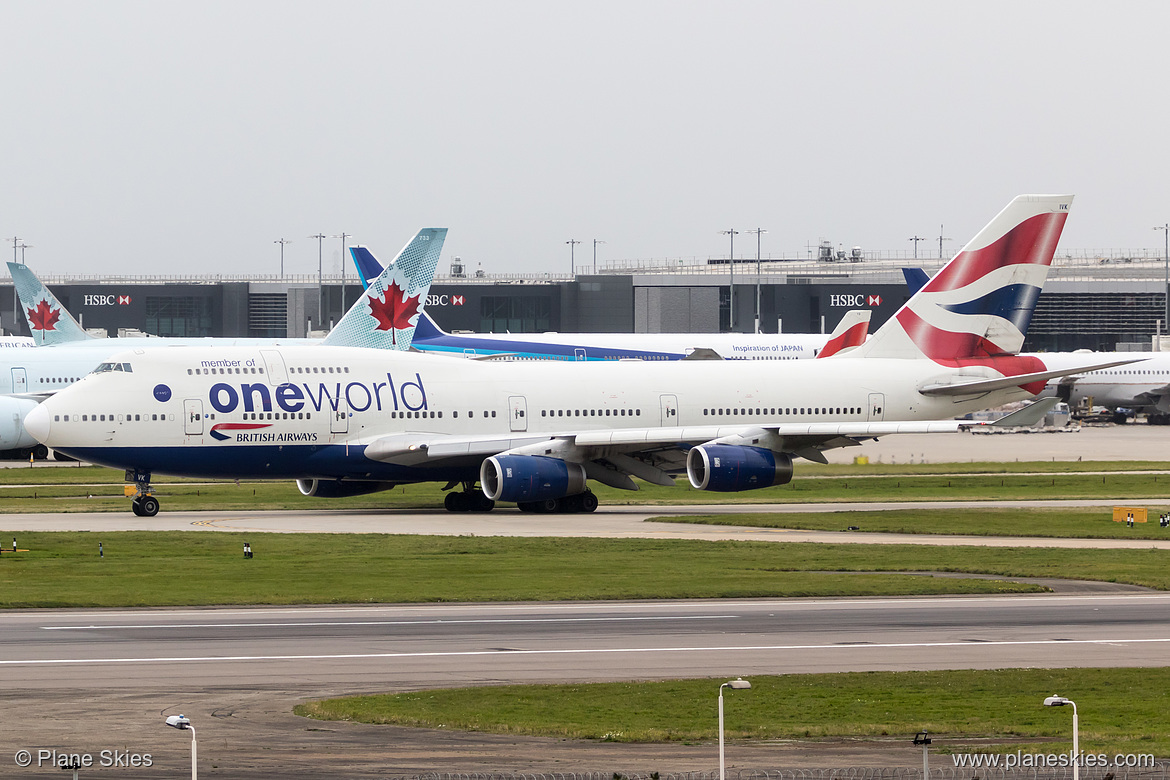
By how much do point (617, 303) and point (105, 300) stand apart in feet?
199

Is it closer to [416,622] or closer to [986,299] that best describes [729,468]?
[986,299]

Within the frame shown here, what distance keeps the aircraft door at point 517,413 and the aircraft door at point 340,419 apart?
18.7ft

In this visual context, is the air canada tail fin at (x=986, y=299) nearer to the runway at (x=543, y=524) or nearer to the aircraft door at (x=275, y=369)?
the runway at (x=543, y=524)

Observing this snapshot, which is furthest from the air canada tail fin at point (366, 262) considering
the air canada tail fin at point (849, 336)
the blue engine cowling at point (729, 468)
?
the blue engine cowling at point (729, 468)

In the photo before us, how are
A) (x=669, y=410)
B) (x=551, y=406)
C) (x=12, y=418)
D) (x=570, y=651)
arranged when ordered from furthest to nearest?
(x=12, y=418), (x=669, y=410), (x=551, y=406), (x=570, y=651)

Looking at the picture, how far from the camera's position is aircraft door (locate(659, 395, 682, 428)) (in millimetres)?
57312

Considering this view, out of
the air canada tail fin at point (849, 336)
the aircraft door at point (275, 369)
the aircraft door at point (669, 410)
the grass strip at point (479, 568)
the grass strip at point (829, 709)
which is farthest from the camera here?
the air canada tail fin at point (849, 336)

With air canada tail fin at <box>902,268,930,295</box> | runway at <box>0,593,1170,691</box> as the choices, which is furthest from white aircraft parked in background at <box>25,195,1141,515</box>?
air canada tail fin at <box>902,268,930,295</box>

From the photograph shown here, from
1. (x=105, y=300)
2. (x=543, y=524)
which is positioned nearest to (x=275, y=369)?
(x=543, y=524)

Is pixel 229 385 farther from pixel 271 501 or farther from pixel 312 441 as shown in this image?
pixel 271 501

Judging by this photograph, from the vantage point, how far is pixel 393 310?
84.2m

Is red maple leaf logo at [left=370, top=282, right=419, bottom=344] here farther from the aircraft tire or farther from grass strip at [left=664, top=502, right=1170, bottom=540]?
grass strip at [left=664, top=502, right=1170, bottom=540]

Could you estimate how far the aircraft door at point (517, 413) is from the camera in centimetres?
5588

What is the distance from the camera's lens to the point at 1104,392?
383 feet
